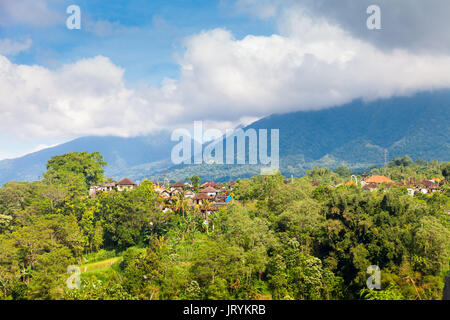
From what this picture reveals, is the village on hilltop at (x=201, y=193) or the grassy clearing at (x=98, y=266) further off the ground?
the village on hilltop at (x=201, y=193)

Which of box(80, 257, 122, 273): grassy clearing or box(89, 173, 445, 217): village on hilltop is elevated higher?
box(89, 173, 445, 217): village on hilltop

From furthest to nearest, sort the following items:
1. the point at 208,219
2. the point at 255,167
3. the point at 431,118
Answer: the point at 431,118
the point at 255,167
the point at 208,219

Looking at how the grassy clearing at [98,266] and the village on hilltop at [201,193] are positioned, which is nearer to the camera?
the grassy clearing at [98,266]

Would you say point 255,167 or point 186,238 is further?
point 255,167

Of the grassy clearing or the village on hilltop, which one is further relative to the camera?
the village on hilltop

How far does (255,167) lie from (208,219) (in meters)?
134

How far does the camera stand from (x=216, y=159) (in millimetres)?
173125

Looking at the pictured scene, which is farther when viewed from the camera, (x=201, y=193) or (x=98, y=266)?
(x=201, y=193)

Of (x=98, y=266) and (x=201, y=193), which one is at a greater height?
(x=201, y=193)
